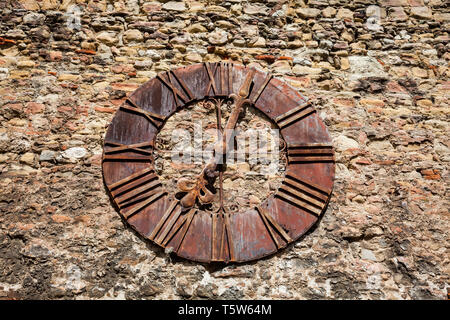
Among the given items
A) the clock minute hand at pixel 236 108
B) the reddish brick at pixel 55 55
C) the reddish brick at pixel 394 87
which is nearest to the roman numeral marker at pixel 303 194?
the clock minute hand at pixel 236 108

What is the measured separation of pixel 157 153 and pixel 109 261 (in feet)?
2.72

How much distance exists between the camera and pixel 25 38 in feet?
11.1

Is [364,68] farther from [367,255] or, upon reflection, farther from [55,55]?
[55,55]

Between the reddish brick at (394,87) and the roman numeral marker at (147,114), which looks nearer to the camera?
the roman numeral marker at (147,114)

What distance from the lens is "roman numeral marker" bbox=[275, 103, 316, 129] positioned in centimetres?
312

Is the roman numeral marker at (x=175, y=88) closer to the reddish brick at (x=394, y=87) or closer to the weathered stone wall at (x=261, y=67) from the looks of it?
the weathered stone wall at (x=261, y=67)

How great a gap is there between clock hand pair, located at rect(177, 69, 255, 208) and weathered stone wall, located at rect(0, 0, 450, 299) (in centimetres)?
38

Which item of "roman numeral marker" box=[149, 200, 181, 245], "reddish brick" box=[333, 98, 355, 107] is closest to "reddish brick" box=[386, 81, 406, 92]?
"reddish brick" box=[333, 98, 355, 107]

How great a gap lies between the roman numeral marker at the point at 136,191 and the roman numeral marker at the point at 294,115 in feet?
3.37

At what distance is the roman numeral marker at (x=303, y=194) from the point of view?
2879 millimetres

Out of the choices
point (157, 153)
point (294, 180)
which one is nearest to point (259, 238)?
point (294, 180)

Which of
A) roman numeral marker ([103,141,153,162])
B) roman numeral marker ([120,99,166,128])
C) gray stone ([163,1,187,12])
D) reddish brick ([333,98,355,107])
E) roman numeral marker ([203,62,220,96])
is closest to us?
roman numeral marker ([103,141,153,162])

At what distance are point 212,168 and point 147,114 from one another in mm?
648

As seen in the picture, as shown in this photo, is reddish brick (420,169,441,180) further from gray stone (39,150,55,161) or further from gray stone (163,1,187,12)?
gray stone (39,150,55,161)
